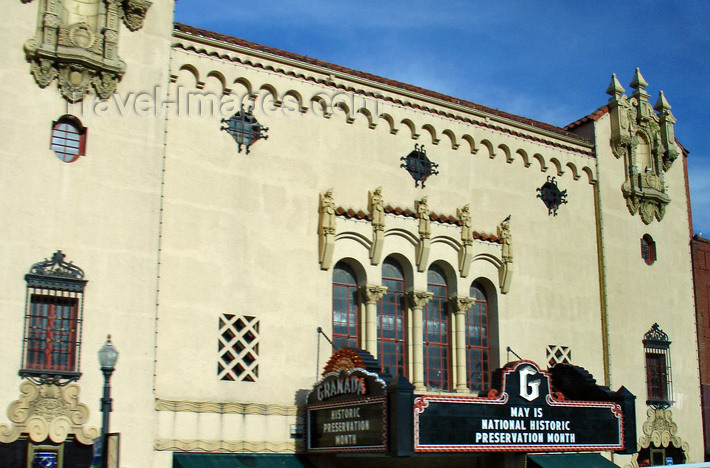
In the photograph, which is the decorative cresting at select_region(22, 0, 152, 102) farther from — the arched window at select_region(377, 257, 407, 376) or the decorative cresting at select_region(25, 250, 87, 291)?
the arched window at select_region(377, 257, 407, 376)

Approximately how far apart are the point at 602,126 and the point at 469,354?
9342 millimetres

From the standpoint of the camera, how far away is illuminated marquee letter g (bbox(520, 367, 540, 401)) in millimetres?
21391

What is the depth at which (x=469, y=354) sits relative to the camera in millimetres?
25594

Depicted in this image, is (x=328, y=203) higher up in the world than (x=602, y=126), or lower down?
lower down

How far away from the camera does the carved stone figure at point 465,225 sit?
25.5 m

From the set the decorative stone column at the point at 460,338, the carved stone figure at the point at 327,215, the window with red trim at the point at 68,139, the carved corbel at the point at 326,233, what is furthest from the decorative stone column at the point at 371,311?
the window with red trim at the point at 68,139

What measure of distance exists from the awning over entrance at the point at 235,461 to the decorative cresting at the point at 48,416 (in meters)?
2.05

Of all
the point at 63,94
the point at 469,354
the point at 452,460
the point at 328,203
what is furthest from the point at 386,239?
the point at 63,94

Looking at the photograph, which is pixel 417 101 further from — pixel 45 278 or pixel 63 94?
pixel 45 278

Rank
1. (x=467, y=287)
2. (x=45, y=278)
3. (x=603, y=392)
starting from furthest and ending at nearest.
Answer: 1. (x=467, y=287)
2. (x=603, y=392)
3. (x=45, y=278)

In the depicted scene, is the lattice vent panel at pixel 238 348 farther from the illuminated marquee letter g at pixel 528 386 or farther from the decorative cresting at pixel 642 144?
the decorative cresting at pixel 642 144

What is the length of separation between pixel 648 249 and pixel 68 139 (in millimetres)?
19014

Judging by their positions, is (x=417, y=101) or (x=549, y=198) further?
(x=549, y=198)

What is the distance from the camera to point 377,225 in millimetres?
23875
